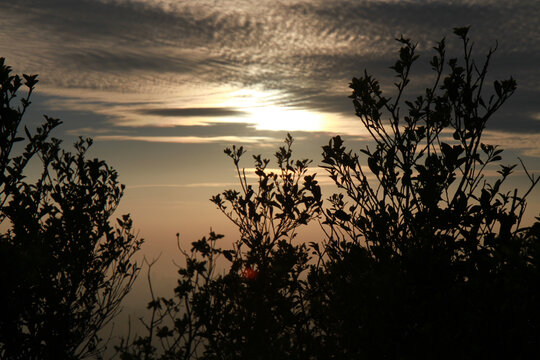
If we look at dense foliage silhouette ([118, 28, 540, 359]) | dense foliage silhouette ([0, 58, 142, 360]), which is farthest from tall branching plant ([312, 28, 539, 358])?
dense foliage silhouette ([0, 58, 142, 360])

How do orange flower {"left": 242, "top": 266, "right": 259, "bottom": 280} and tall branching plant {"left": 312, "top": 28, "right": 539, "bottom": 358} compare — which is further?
orange flower {"left": 242, "top": 266, "right": 259, "bottom": 280}

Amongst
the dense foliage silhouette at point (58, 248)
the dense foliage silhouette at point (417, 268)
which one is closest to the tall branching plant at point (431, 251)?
the dense foliage silhouette at point (417, 268)

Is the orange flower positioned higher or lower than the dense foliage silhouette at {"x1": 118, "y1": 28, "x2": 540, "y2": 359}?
lower

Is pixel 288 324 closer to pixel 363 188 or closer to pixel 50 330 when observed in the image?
pixel 363 188

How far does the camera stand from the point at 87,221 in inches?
422

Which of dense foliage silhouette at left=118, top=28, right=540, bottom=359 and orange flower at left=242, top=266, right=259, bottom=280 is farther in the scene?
orange flower at left=242, top=266, right=259, bottom=280

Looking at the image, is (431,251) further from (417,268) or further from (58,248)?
(58,248)

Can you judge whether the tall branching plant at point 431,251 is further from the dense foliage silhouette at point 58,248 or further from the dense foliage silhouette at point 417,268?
the dense foliage silhouette at point 58,248

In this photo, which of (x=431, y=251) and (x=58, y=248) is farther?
(x=58, y=248)

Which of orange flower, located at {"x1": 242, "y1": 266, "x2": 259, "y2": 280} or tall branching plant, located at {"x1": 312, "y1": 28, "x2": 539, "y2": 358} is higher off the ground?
tall branching plant, located at {"x1": 312, "y1": 28, "x2": 539, "y2": 358}

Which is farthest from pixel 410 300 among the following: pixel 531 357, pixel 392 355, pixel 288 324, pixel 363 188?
pixel 288 324

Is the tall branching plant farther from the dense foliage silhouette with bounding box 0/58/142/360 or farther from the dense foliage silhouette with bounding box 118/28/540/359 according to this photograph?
the dense foliage silhouette with bounding box 0/58/142/360

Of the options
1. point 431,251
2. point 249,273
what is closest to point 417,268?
point 431,251

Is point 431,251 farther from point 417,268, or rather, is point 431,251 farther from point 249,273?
point 249,273
